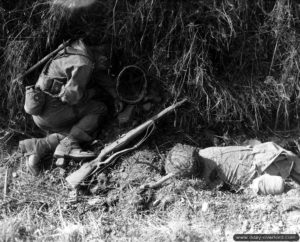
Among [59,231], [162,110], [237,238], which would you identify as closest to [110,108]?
[162,110]

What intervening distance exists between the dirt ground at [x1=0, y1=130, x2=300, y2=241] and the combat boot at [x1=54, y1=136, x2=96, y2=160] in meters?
0.14

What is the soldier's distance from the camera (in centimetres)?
384

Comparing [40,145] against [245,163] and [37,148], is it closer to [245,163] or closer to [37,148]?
[37,148]

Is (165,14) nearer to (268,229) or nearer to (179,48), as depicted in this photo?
(179,48)

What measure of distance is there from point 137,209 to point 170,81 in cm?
120

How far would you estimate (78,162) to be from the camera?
411 centimetres

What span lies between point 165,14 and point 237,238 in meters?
2.00

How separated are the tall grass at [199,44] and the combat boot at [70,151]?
2.09 ft

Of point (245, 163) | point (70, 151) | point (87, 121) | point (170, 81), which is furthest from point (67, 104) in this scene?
point (245, 163)

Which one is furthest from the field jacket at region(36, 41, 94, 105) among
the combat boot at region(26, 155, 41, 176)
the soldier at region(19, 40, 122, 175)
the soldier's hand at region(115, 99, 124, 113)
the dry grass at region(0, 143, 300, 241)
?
the dry grass at region(0, 143, 300, 241)

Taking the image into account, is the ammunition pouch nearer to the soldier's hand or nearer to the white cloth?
the soldier's hand

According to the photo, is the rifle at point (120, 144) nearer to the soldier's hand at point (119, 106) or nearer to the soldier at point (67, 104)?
the soldier at point (67, 104)

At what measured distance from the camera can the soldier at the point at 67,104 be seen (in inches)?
151

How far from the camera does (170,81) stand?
404cm
